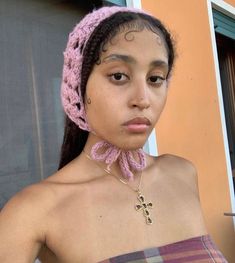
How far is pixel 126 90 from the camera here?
0.73 meters

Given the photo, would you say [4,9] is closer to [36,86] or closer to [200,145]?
[36,86]

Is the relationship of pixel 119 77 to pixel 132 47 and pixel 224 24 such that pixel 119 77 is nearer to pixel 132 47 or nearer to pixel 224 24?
pixel 132 47

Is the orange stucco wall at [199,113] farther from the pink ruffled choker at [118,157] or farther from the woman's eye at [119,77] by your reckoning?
the woman's eye at [119,77]

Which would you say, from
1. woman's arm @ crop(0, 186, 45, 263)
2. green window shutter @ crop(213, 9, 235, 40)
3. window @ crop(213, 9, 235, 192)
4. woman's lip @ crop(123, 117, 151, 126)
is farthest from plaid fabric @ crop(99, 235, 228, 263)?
window @ crop(213, 9, 235, 192)

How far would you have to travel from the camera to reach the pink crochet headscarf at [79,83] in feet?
2.57

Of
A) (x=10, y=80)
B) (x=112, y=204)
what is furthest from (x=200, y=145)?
(x=112, y=204)

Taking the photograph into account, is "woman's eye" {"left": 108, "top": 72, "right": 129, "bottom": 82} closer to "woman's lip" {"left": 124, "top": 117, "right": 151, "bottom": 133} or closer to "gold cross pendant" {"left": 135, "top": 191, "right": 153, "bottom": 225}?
"woman's lip" {"left": 124, "top": 117, "right": 151, "bottom": 133}

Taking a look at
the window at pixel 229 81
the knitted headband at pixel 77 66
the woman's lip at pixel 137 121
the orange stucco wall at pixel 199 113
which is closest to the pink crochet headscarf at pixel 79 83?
the knitted headband at pixel 77 66

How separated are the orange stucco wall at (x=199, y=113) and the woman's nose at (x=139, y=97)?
1.17m

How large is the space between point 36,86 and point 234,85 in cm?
204

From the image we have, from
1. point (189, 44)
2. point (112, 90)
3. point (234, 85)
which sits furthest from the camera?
point (234, 85)

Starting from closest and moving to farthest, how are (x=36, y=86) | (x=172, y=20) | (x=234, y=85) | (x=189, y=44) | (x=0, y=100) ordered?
(x=0, y=100) < (x=36, y=86) < (x=172, y=20) < (x=189, y=44) < (x=234, y=85)

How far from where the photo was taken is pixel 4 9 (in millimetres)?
1374

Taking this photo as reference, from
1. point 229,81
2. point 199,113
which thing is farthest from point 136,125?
point 229,81
